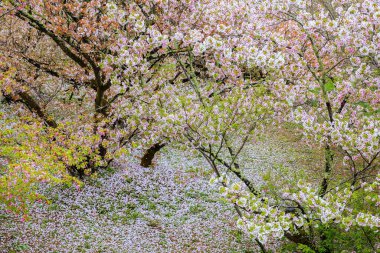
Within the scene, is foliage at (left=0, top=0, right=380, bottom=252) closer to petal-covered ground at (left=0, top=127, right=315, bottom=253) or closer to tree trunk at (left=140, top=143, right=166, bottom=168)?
petal-covered ground at (left=0, top=127, right=315, bottom=253)

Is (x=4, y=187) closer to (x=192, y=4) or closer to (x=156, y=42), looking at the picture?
(x=156, y=42)

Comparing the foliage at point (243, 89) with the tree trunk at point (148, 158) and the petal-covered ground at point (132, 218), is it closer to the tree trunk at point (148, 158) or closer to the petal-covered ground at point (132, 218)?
the petal-covered ground at point (132, 218)

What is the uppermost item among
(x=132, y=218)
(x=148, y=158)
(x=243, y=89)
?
(x=243, y=89)

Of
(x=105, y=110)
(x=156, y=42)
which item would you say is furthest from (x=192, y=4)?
(x=105, y=110)

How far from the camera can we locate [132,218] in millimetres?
13477

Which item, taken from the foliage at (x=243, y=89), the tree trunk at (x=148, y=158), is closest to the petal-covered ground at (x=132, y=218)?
the tree trunk at (x=148, y=158)

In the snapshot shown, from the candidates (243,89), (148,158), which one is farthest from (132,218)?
(243,89)

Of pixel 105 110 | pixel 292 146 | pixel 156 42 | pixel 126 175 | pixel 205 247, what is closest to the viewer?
pixel 156 42

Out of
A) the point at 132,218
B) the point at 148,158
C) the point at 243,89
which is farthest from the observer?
the point at 148,158

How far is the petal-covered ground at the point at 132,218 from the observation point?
11516 millimetres

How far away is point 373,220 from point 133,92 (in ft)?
23.3

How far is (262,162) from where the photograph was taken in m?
20.5

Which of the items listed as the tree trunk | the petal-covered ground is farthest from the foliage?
the tree trunk

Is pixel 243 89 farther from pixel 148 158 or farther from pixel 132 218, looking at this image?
pixel 148 158
